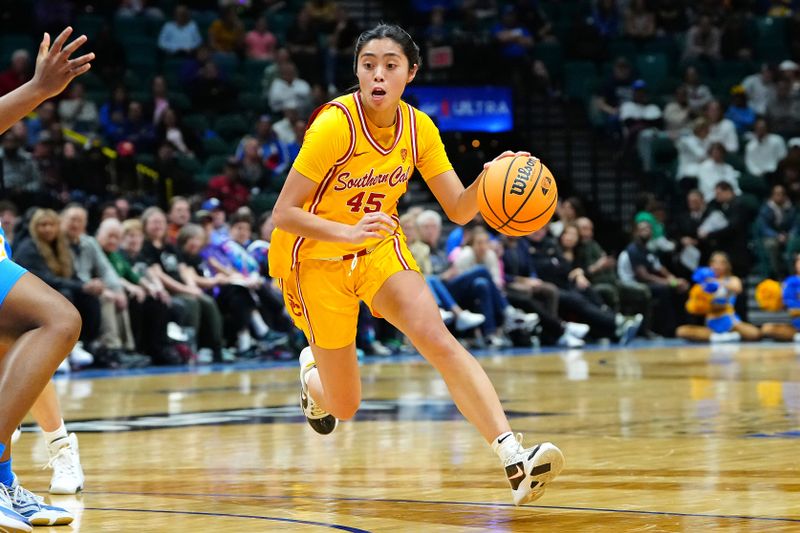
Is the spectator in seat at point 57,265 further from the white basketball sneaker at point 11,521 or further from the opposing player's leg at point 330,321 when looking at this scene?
the white basketball sneaker at point 11,521

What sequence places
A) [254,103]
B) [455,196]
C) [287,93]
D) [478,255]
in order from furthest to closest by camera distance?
[254,103] → [287,93] → [478,255] → [455,196]

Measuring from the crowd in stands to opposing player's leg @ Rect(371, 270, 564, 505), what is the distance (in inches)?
279

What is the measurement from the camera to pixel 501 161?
17.9ft

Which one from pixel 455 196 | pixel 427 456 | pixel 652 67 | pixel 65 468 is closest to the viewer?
pixel 65 468

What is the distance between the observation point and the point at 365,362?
13438mm

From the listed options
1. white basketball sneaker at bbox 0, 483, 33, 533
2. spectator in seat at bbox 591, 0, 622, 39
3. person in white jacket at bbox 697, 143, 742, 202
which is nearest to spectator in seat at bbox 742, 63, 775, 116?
person in white jacket at bbox 697, 143, 742, 202

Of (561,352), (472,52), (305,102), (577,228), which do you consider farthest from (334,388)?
(472,52)

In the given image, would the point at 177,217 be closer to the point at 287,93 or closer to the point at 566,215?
the point at 287,93

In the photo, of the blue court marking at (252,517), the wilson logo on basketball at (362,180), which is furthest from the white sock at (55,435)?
the wilson logo on basketball at (362,180)

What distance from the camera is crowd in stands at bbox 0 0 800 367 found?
13.3 metres

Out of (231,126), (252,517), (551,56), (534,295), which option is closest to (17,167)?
(231,126)

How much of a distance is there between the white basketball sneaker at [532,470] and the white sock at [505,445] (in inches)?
1.6

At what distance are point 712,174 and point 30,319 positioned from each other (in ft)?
49.4

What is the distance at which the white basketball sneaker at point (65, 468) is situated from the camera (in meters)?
5.43
